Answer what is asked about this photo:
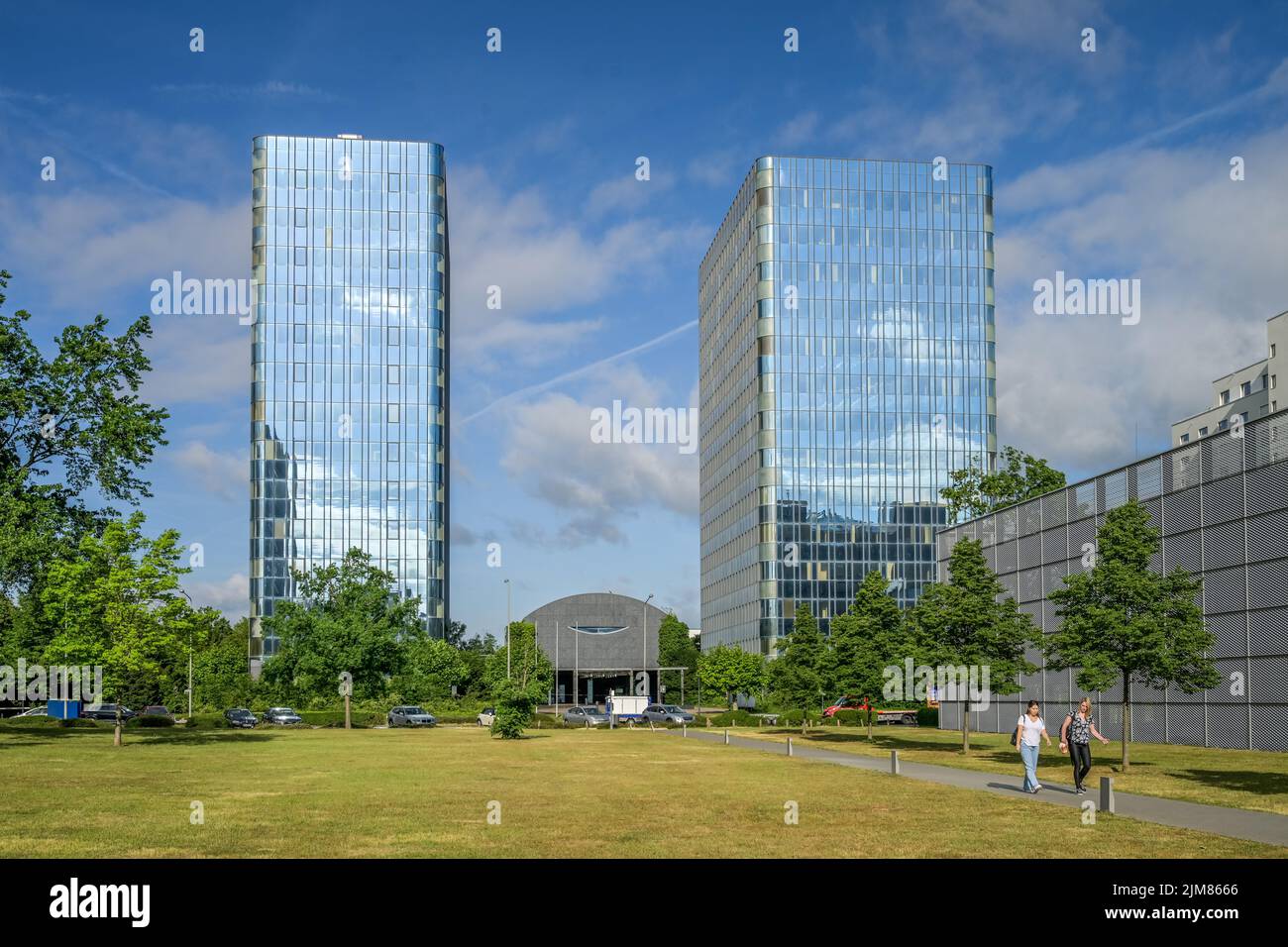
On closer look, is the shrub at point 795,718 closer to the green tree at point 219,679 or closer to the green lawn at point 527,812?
the green lawn at point 527,812

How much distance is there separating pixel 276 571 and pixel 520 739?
83.2 metres

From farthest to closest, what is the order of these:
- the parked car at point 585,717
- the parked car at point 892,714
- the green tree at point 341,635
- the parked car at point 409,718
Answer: the parked car at point 585,717
the parked car at point 409,718
the parked car at point 892,714
the green tree at point 341,635

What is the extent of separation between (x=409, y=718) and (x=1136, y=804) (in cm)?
6426

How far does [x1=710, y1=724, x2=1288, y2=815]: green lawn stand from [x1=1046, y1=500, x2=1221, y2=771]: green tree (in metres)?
2.08

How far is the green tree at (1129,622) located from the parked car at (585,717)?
2028 inches

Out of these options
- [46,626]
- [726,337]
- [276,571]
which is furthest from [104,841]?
[726,337]

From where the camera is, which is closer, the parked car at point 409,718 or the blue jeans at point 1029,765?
the blue jeans at point 1029,765

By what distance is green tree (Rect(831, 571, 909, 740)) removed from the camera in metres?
55.0

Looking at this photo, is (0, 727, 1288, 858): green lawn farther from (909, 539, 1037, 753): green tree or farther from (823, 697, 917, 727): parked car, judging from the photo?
(823, 697, 917, 727): parked car

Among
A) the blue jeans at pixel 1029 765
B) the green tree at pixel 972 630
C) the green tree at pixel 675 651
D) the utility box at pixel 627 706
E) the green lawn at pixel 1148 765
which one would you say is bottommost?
the green tree at pixel 675 651

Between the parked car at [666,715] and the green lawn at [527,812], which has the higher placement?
the green lawn at [527,812]

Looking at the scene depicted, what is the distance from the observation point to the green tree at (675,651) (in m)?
159

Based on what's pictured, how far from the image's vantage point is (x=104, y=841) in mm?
17250

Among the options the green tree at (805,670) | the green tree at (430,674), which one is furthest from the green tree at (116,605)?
the green tree at (430,674)
